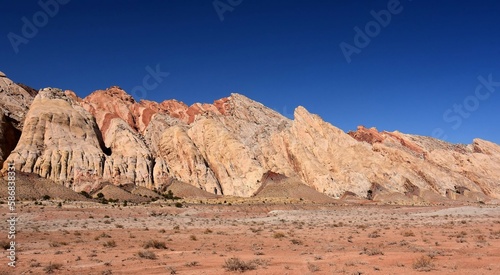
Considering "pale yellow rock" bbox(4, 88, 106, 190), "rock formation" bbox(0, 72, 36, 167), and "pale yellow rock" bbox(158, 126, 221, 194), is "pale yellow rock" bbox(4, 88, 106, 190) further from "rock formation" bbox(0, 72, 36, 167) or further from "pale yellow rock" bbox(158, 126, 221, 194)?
"pale yellow rock" bbox(158, 126, 221, 194)

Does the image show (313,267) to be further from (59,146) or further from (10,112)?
(10,112)

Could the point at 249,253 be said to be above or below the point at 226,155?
below

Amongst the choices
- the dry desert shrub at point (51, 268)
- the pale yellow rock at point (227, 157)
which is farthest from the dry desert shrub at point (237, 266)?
the pale yellow rock at point (227, 157)

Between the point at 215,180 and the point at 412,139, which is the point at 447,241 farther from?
the point at 412,139

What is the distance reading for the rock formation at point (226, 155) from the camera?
80.8 m

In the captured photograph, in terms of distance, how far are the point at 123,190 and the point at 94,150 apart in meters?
16.0

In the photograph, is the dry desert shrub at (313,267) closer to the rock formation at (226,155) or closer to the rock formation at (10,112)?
the rock formation at (226,155)

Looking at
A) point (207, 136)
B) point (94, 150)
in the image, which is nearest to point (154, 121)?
point (207, 136)

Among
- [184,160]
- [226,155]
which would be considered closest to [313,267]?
[184,160]

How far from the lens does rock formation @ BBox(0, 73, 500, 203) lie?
80.8 meters

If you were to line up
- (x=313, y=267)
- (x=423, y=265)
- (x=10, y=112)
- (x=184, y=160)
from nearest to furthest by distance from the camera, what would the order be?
(x=423, y=265) → (x=313, y=267) → (x=10, y=112) → (x=184, y=160)

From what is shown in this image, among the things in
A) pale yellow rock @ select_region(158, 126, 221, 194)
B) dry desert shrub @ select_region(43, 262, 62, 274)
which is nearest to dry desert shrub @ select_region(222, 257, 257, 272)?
dry desert shrub @ select_region(43, 262, 62, 274)

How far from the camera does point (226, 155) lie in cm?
9906

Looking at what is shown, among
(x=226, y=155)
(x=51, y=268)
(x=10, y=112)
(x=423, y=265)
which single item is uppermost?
(x=10, y=112)
